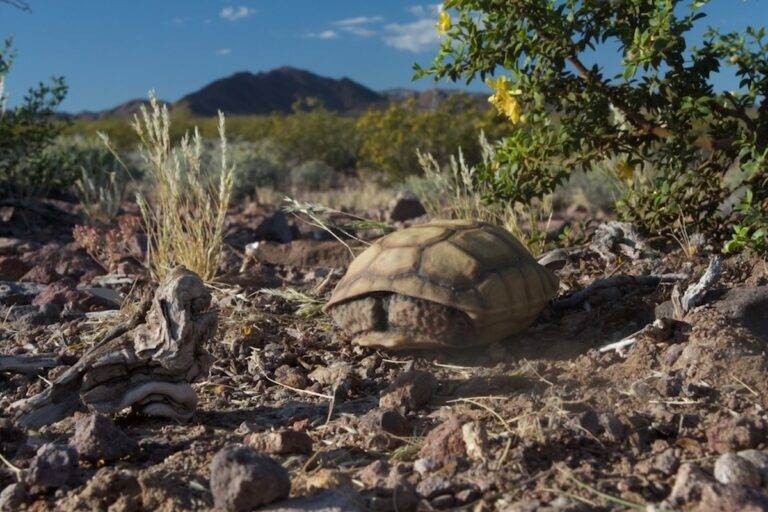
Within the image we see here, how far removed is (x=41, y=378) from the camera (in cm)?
361

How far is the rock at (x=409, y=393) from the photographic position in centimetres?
309

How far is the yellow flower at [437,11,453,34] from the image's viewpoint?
14.7ft

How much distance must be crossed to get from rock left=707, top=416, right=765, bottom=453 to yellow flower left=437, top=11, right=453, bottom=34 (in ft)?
8.76

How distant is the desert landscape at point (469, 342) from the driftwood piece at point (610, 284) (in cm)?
1

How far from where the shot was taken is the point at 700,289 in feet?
12.1

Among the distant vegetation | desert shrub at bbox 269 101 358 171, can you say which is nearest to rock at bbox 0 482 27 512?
the distant vegetation

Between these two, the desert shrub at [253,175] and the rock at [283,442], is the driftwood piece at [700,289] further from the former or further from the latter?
the desert shrub at [253,175]

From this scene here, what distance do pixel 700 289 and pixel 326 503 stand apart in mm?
2138

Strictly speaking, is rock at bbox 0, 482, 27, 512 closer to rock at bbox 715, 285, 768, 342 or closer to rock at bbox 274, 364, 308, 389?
rock at bbox 274, 364, 308, 389

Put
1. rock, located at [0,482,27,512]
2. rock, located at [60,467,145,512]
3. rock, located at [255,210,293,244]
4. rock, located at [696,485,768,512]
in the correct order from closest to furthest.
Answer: rock, located at [696,485,768,512] → rock, located at [60,467,145,512] → rock, located at [0,482,27,512] → rock, located at [255,210,293,244]

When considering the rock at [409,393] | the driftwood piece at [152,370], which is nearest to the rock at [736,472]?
the rock at [409,393]

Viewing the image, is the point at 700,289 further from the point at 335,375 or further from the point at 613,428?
the point at 335,375

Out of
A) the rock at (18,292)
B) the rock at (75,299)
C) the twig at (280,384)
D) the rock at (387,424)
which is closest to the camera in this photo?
the rock at (387,424)

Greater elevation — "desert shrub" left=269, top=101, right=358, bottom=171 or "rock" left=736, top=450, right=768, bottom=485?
"desert shrub" left=269, top=101, right=358, bottom=171
